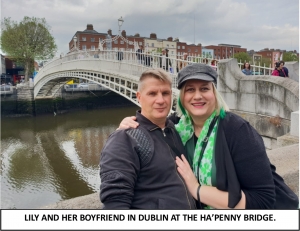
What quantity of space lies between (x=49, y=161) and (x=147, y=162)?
985cm

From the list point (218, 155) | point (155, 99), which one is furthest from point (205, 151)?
point (155, 99)

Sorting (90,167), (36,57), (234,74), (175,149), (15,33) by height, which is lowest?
(90,167)

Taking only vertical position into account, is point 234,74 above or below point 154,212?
above

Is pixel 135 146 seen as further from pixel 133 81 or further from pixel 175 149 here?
pixel 133 81

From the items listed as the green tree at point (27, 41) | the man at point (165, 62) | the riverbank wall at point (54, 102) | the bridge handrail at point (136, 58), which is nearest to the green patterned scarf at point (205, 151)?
the bridge handrail at point (136, 58)

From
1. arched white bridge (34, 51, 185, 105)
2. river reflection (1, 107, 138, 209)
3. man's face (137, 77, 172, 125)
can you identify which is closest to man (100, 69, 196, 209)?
man's face (137, 77, 172, 125)

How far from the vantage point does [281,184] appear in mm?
1322

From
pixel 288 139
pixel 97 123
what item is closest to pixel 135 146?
pixel 288 139

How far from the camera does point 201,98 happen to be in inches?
53.4

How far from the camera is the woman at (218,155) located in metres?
1.19

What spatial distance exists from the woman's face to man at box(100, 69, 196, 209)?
12 cm

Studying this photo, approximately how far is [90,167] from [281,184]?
8.53 m

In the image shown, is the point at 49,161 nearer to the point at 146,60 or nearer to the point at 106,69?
the point at 106,69

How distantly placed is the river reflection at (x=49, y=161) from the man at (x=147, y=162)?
6.24 meters
